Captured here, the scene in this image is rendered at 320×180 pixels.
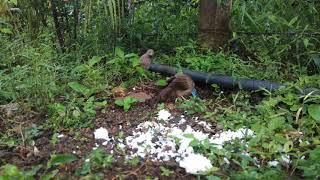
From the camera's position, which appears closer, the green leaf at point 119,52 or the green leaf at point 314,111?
the green leaf at point 314,111

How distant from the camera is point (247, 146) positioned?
2018 mm

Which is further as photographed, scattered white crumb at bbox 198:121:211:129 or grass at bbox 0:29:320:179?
scattered white crumb at bbox 198:121:211:129

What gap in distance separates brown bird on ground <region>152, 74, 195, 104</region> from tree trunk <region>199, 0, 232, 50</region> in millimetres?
658

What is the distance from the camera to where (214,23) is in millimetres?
3143

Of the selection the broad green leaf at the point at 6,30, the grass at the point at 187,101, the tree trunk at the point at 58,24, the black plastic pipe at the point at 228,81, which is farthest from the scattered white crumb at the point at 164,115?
the broad green leaf at the point at 6,30

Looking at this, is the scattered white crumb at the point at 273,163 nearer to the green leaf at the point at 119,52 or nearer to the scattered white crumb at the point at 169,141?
the scattered white crumb at the point at 169,141

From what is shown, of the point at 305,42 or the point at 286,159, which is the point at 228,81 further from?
the point at 286,159

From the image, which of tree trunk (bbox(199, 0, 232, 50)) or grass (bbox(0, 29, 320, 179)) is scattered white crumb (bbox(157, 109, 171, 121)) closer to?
grass (bbox(0, 29, 320, 179))

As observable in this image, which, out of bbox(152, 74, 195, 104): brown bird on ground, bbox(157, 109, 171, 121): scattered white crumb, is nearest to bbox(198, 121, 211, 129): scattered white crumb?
bbox(157, 109, 171, 121): scattered white crumb

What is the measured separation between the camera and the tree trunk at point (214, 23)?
313 centimetres

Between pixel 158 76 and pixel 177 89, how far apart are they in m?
0.32

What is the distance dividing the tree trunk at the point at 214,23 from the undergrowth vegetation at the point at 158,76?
0.08 metres

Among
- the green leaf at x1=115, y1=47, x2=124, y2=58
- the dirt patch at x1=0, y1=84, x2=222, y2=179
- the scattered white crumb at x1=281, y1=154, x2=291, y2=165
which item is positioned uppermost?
the green leaf at x1=115, y1=47, x2=124, y2=58

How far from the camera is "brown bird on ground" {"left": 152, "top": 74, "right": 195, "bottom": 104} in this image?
2.56 metres
